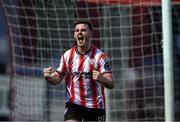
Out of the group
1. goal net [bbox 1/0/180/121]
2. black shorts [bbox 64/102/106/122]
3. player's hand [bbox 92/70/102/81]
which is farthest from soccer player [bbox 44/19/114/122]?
goal net [bbox 1/0/180/121]

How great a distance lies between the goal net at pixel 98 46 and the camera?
30.9ft

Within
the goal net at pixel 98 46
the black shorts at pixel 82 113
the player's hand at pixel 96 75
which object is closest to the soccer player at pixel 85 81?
the black shorts at pixel 82 113

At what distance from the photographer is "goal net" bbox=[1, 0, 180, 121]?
941 cm

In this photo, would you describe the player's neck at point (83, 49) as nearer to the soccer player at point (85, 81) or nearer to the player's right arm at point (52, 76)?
the soccer player at point (85, 81)

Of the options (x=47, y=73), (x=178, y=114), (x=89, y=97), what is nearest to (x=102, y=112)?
(x=89, y=97)

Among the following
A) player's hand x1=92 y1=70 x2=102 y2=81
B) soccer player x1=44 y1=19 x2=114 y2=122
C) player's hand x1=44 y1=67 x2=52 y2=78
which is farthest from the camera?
soccer player x1=44 y1=19 x2=114 y2=122

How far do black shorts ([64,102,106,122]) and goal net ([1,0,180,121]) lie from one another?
8.46 ft

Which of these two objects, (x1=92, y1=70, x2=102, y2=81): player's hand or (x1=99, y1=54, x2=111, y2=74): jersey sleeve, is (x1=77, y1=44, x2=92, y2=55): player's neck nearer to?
(x1=99, y1=54, x2=111, y2=74): jersey sleeve

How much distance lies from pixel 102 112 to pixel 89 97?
0.64 ft

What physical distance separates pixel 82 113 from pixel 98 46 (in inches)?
123

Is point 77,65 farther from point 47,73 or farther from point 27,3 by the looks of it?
point 27,3

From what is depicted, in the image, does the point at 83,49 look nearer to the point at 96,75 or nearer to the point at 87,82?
the point at 87,82

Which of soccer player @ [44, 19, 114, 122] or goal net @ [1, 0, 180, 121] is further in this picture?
goal net @ [1, 0, 180, 121]

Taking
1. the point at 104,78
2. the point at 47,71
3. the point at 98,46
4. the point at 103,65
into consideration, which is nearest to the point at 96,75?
the point at 104,78
